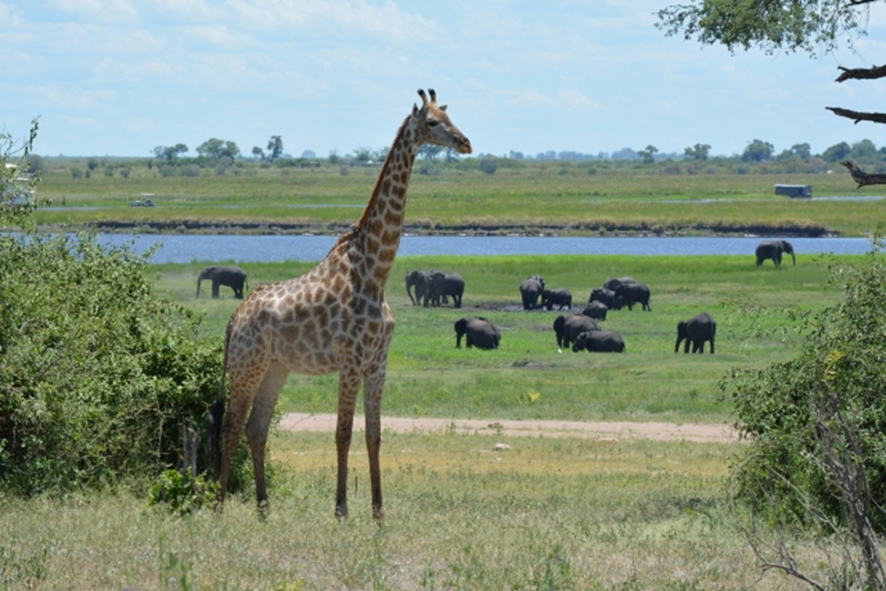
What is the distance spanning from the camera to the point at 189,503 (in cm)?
1056

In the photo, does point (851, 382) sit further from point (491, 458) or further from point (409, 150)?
point (491, 458)

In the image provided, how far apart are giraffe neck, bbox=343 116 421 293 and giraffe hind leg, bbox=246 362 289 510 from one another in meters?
1.29

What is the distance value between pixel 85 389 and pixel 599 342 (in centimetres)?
2280

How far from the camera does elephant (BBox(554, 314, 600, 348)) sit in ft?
116

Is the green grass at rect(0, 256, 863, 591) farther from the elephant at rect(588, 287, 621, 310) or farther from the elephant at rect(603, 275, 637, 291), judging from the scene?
the elephant at rect(603, 275, 637, 291)

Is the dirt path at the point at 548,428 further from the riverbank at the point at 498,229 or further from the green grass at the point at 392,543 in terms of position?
the riverbank at the point at 498,229

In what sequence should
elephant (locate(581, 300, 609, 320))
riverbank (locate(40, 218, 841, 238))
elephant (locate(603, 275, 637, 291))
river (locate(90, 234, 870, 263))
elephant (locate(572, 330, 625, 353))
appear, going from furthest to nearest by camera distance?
riverbank (locate(40, 218, 841, 238)), river (locate(90, 234, 870, 263)), elephant (locate(603, 275, 637, 291)), elephant (locate(581, 300, 609, 320)), elephant (locate(572, 330, 625, 353))

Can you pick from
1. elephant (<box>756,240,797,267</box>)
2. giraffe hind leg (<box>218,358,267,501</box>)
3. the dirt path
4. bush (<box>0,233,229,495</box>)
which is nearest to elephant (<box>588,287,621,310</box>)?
elephant (<box>756,240,797,267</box>)

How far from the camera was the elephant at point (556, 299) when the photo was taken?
45344 mm

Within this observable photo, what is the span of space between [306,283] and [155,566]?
337 cm

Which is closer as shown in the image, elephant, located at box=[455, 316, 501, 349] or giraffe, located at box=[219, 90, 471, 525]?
giraffe, located at box=[219, 90, 471, 525]

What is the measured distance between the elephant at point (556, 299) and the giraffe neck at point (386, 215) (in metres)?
34.8

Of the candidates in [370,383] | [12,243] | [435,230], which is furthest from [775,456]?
[435,230]

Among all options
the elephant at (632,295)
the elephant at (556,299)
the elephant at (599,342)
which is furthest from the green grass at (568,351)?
the elephant at (556,299)
